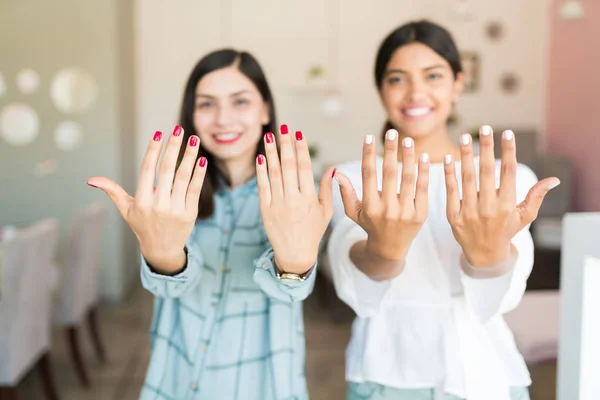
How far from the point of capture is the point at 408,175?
1.69 feet

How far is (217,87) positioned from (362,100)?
245 millimetres

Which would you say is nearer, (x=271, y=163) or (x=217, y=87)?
(x=271, y=163)

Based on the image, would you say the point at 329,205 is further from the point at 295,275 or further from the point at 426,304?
the point at 426,304

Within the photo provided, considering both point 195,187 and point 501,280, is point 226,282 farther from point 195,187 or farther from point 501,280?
point 501,280

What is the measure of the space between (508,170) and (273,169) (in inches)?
8.4

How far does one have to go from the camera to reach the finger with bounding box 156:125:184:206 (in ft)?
1.73

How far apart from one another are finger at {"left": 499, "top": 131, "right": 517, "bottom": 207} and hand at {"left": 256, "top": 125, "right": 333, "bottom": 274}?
0.54ft

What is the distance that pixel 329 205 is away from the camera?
1.87 ft

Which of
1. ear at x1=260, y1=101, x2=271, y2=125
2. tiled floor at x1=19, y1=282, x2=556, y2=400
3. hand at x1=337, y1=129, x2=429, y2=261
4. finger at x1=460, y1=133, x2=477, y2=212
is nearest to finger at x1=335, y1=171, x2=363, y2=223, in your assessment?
hand at x1=337, y1=129, x2=429, y2=261

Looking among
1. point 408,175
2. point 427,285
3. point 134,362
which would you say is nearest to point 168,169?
point 408,175

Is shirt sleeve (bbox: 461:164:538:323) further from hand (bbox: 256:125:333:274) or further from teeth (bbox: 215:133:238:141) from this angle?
teeth (bbox: 215:133:238:141)

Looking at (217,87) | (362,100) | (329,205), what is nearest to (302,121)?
(362,100)

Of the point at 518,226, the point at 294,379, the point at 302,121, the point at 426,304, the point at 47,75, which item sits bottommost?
the point at 294,379

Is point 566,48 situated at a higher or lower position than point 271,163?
higher
